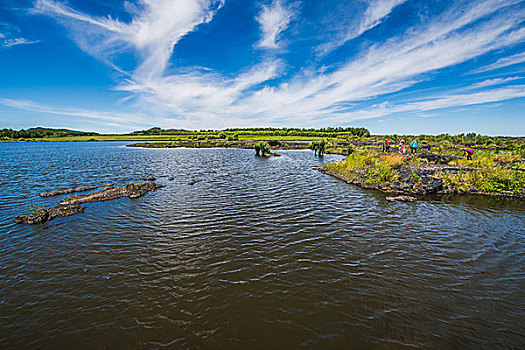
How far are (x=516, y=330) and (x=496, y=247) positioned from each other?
634 cm

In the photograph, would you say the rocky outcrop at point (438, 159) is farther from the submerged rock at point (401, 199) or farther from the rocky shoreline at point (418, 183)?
the submerged rock at point (401, 199)

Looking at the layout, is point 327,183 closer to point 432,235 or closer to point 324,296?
point 432,235

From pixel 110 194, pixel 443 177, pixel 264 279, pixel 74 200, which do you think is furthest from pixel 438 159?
pixel 74 200

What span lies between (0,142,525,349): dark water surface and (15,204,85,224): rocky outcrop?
2.04ft

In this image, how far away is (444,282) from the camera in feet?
26.2

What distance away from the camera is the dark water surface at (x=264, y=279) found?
5922 mm

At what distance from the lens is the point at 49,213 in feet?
46.2

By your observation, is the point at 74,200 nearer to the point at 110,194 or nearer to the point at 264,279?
the point at 110,194

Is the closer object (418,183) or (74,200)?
(74,200)

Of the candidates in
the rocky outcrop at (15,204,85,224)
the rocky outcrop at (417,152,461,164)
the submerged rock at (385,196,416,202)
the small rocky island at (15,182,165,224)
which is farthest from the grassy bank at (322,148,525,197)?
the rocky outcrop at (15,204,85,224)

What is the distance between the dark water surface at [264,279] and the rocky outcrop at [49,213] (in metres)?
0.62

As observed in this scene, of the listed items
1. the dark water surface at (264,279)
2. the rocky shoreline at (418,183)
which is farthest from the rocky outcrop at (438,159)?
the dark water surface at (264,279)

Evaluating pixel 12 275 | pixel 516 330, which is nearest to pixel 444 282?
pixel 516 330

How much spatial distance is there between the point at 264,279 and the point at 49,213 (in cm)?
1575
